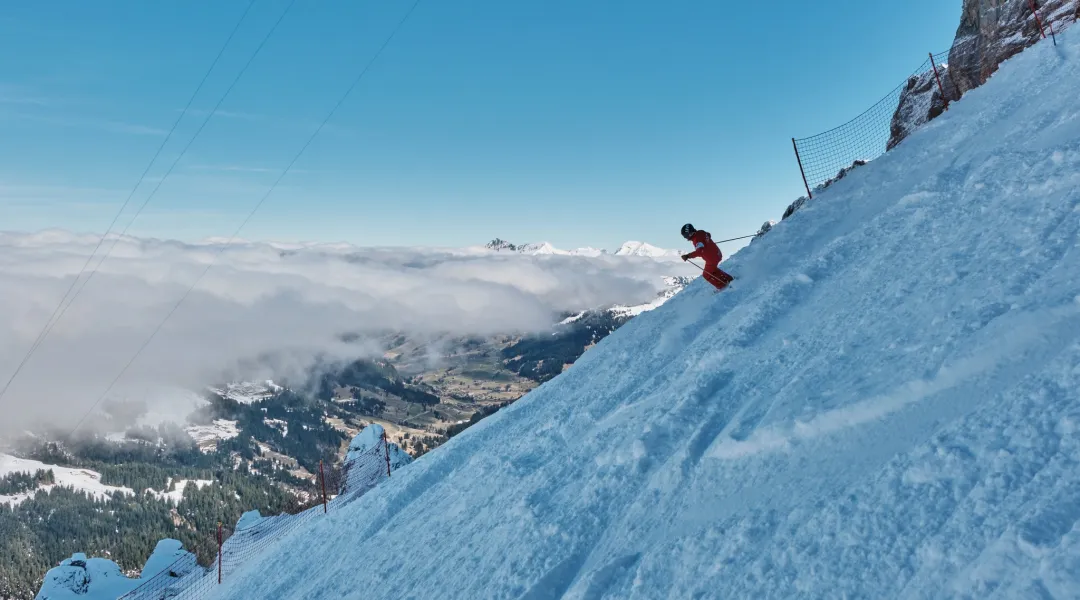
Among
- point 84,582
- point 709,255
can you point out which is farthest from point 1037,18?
point 84,582

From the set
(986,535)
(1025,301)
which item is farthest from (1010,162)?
(986,535)

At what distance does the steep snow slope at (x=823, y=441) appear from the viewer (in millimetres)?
4148

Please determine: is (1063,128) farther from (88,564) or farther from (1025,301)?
(88,564)

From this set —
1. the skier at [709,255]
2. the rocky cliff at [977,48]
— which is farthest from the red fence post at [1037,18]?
the skier at [709,255]

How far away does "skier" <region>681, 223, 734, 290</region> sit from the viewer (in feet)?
43.3

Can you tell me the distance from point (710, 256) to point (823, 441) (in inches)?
322

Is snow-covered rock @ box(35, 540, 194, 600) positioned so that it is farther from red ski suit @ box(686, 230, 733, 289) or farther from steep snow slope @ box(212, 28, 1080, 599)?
red ski suit @ box(686, 230, 733, 289)

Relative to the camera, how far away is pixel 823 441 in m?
5.70

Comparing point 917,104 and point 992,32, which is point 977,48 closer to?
point 992,32

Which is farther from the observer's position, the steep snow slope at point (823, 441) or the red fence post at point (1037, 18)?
the red fence post at point (1037, 18)

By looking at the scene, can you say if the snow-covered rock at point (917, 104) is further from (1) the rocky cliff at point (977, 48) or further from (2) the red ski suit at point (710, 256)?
(2) the red ski suit at point (710, 256)

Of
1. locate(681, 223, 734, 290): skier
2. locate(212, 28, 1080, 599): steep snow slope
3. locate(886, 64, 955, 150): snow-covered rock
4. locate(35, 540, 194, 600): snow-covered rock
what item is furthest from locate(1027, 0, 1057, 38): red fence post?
locate(35, 540, 194, 600): snow-covered rock

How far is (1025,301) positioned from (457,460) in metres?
10.0

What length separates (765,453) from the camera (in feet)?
19.8
